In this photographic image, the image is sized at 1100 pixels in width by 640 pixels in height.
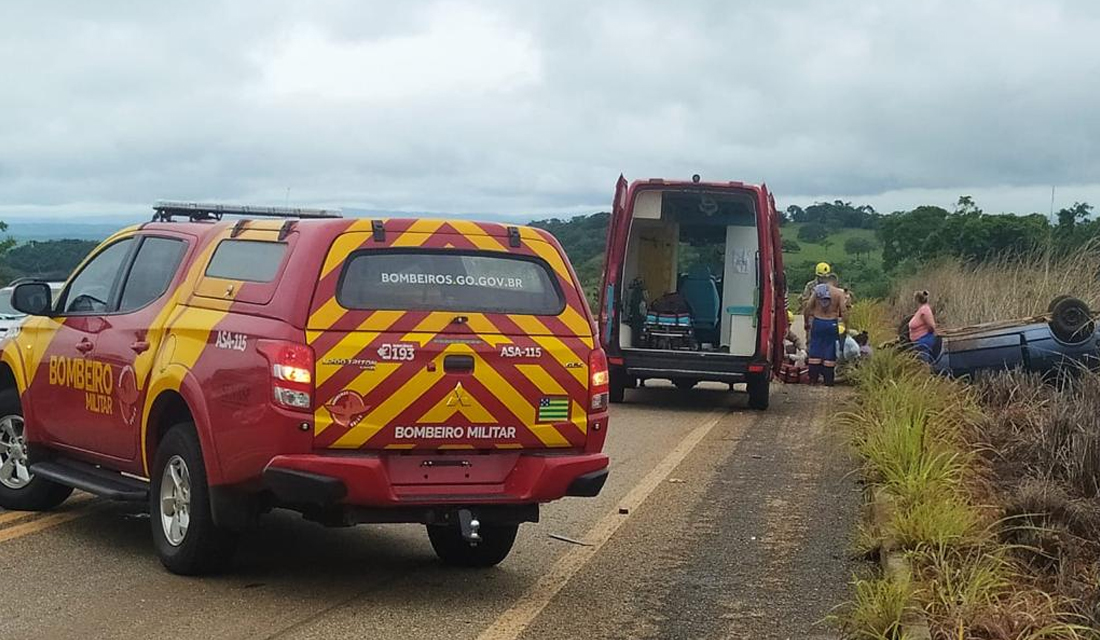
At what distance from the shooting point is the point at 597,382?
709 centimetres

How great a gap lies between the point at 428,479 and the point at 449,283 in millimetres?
1002

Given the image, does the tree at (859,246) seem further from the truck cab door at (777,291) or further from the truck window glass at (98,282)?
the truck window glass at (98,282)

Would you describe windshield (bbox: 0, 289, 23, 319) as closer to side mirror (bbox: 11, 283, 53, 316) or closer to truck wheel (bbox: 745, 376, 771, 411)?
side mirror (bbox: 11, 283, 53, 316)

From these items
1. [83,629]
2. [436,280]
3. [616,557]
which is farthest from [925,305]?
[83,629]

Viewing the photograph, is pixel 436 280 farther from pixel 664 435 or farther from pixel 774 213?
pixel 774 213

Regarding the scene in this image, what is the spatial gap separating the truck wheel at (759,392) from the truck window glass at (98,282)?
915 cm

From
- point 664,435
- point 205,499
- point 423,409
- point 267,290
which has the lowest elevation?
point 664,435

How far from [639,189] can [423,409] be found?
9.57m

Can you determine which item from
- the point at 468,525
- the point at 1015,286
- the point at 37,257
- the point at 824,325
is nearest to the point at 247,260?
the point at 468,525

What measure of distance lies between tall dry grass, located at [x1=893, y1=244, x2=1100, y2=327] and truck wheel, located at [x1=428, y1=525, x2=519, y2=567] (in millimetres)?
10991

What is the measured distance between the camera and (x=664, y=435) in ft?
45.0

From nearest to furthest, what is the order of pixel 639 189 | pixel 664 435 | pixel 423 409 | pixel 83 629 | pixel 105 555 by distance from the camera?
pixel 83 629 → pixel 423 409 → pixel 105 555 → pixel 664 435 → pixel 639 189

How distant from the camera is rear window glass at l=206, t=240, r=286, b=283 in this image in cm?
695

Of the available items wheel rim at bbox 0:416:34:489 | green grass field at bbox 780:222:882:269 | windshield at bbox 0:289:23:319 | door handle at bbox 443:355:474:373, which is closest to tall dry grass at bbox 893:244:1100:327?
door handle at bbox 443:355:474:373
